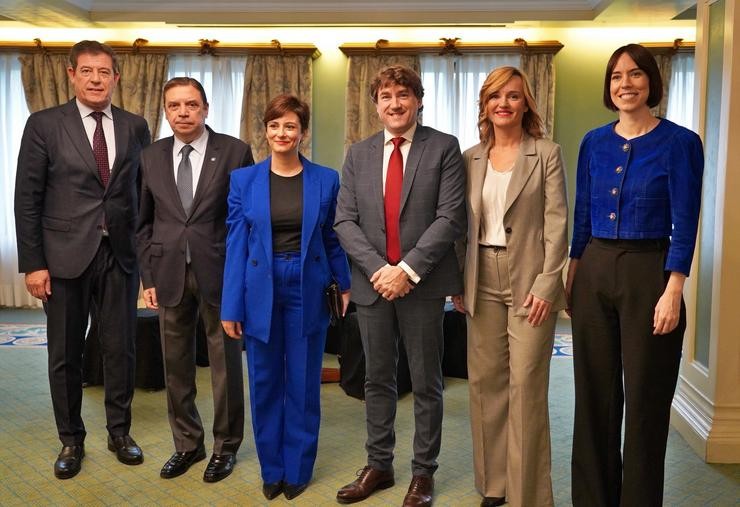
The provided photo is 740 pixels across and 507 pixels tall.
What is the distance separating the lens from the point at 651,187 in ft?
7.76

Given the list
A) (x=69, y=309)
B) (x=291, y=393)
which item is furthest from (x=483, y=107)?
(x=69, y=309)

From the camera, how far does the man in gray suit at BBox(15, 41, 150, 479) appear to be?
3.13 m

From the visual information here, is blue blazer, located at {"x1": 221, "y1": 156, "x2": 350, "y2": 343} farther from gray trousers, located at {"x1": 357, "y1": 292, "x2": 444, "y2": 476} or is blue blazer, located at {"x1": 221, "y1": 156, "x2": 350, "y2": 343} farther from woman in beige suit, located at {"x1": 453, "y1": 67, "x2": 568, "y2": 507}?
woman in beige suit, located at {"x1": 453, "y1": 67, "x2": 568, "y2": 507}

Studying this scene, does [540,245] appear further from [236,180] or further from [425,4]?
[425,4]

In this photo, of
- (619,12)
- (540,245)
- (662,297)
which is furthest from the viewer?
(619,12)

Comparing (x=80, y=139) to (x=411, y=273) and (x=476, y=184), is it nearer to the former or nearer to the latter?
(x=411, y=273)

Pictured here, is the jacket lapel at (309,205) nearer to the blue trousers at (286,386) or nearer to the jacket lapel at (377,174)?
the blue trousers at (286,386)

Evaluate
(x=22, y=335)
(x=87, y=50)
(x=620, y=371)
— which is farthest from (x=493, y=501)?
(x=22, y=335)

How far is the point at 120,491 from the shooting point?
308 centimetres

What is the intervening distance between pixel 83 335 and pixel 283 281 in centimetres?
105

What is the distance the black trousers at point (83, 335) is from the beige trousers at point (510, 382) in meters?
1.59

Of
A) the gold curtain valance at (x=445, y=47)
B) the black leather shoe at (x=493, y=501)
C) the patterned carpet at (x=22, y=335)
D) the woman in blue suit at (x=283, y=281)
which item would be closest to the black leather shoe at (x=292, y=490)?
the woman in blue suit at (x=283, y=281)

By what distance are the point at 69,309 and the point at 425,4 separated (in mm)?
4405

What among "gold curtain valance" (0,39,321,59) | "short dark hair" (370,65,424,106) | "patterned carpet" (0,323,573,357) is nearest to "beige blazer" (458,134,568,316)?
"short dark hair" (370,65,424,106)
